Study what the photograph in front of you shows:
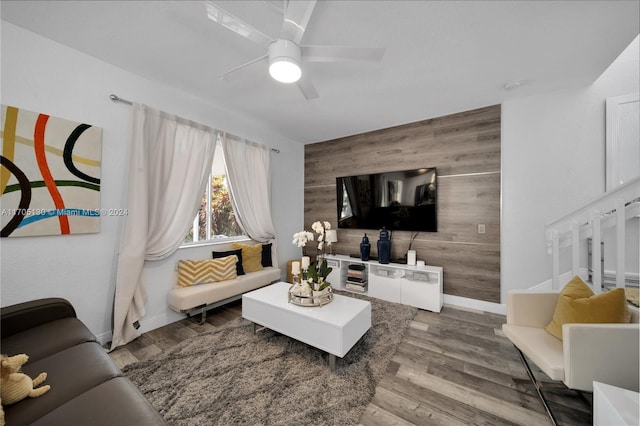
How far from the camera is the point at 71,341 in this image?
4.50 ft

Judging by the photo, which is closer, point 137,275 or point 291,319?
point 291,319

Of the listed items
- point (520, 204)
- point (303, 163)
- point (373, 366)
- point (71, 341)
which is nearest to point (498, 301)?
point (520, 204)

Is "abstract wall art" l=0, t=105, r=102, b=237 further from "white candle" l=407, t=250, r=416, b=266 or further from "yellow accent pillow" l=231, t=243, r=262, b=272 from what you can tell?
"white candle" l=407, t=250, r=416, b=266

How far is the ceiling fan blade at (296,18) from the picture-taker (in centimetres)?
123

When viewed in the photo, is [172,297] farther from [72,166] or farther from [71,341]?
[72,166]

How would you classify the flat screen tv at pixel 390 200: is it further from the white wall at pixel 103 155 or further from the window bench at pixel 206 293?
the white wall at pixel 103 155

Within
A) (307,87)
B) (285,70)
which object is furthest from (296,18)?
(307,87)

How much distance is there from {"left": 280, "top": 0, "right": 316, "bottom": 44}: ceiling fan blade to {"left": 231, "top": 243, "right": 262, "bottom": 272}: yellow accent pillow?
2.50m

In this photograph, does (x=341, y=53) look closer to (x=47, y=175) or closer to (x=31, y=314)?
(x=47, y=175)

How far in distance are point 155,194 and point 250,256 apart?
1.36 metres

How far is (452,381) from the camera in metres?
1.70

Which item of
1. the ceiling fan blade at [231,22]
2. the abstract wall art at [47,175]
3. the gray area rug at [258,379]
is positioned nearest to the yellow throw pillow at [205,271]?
the gray area rug at [258,379]

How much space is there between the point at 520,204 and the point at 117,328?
4.45 m

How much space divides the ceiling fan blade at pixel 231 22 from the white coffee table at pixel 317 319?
6.48 ft
